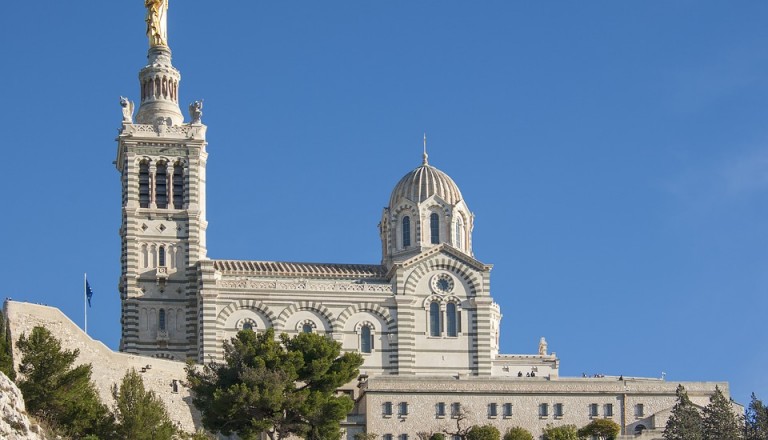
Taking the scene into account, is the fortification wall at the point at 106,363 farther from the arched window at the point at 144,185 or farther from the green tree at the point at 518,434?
the arched window at the point at 144,185

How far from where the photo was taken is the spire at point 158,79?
4222 inches

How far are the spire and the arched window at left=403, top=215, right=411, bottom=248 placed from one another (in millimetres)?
13101

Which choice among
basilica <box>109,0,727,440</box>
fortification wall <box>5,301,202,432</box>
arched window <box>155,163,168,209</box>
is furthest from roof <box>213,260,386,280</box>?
fortification wall <box>5,301,202,432</box>

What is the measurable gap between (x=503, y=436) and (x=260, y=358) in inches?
528

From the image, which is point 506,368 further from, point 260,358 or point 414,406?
point 260,358

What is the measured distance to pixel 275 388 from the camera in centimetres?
8494

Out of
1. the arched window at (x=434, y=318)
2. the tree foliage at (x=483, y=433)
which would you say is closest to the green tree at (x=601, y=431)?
the tree foliage at (x=483, y=433)

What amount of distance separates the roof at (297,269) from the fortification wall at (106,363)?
476 inches

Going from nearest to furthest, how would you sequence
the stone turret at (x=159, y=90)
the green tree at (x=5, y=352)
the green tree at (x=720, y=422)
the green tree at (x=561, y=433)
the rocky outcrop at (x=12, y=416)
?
the rocky outcrop at (x=12, y=416) < the green tree at (x=5, y=352) < the green tree at (x=720, y=422) < the green tree at (x=561, y=433) < the stone turret at (x=159, y=90)

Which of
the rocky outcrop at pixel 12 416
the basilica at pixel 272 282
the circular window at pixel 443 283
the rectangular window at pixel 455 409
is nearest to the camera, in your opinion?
the rocky outcrop at pixel 12 416

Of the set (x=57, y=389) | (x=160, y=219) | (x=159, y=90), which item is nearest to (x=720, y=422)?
(x=57, y=389)

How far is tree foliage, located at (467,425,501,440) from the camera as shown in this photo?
91.3 meters

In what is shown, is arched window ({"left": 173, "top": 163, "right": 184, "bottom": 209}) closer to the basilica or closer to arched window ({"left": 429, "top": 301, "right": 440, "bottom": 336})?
the basilica

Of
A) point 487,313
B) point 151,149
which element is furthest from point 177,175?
point 487,313
